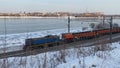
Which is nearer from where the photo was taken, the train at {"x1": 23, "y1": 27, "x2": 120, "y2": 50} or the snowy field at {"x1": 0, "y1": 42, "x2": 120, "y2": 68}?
the snowy field at {"x1": 0, "y1": 42, "x2": 120, "y2": 68}

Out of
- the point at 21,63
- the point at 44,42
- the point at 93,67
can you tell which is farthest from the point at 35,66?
the point at 44,42

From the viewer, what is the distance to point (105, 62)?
11.0m

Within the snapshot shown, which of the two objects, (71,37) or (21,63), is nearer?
(21,63)

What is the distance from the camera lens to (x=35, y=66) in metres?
10.5

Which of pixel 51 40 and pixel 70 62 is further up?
pixel 70 62

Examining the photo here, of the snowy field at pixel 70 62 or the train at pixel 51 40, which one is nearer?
the snowy field at pixel 70 62

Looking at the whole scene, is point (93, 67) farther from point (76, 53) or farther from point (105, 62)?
point (76, 53)

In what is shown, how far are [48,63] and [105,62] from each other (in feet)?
6.84

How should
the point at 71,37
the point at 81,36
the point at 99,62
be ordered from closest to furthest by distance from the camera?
1. the point at 99,62
2. the point at 71,37
3. the point at 81,36

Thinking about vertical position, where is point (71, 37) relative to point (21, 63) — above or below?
below

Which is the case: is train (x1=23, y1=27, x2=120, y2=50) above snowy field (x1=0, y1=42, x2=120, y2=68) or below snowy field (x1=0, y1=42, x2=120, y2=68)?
Answer: below

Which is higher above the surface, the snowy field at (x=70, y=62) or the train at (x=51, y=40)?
the snowy field at (x=70, y=62)

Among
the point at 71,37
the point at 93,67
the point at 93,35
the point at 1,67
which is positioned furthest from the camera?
the point at 93,35

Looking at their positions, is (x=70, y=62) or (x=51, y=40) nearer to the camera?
(x=70, y=62)
